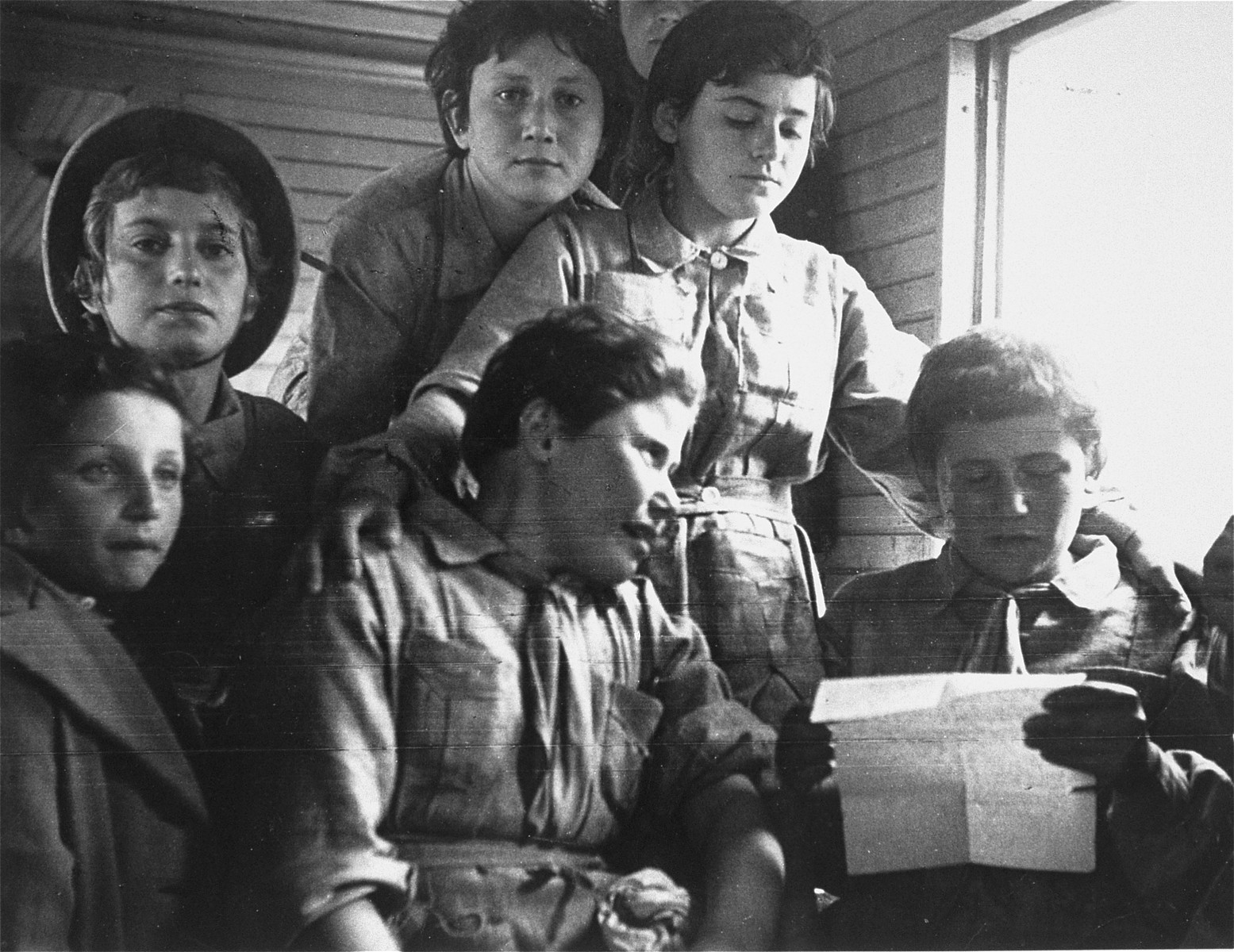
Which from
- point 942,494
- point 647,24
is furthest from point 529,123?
point 942,494

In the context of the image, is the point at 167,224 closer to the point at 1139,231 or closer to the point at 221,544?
the point at 221,544

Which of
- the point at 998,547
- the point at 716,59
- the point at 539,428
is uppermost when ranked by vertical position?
the point at 716,59

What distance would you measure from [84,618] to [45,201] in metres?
0.65

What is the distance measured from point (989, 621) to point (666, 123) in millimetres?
1004

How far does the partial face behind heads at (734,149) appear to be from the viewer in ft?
8.17

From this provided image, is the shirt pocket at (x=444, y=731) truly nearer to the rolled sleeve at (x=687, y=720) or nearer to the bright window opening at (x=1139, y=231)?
the rolled sleeve at (x=687, y=720)

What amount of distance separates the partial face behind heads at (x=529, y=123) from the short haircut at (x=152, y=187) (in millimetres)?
363

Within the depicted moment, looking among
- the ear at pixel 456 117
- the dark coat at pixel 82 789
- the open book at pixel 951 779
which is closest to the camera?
the dark coat at pixel 82 789

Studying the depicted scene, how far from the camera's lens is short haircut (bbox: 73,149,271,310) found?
2357 millimetres

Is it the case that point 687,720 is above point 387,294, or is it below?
below

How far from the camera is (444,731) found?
2379 millimetres

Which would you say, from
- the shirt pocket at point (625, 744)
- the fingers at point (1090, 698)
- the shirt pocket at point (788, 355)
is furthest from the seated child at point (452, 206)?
the fingers at point (1090, 698)

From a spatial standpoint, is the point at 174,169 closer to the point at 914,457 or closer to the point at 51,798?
the point at 51,798

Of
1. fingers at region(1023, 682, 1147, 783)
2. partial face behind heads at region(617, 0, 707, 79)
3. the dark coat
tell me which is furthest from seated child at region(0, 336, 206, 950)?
fingers at region(1023, 682, 1147, 783)
